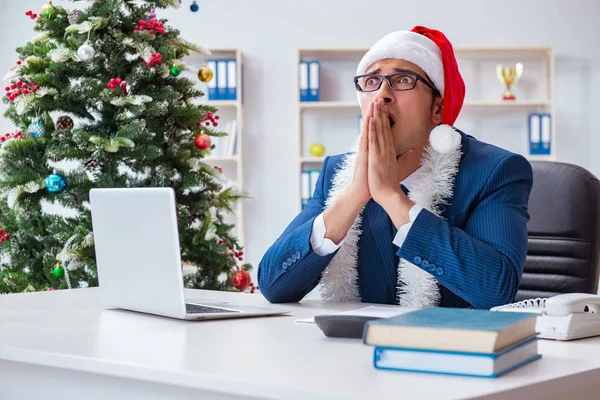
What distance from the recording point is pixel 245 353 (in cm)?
108

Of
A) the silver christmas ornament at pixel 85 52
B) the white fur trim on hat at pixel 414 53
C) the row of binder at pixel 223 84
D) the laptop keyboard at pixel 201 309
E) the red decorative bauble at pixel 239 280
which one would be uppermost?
the row of binder at pixel 223 84

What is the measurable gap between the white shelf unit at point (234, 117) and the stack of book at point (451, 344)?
4374 mm

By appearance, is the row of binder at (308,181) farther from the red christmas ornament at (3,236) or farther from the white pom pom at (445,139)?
the white pom pom at (445,139)

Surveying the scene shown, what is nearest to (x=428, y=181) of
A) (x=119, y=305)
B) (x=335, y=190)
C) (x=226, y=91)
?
(x=335, y=190)

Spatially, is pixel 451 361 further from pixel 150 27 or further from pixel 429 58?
pixel 150 27

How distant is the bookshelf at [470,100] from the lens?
5430 mm

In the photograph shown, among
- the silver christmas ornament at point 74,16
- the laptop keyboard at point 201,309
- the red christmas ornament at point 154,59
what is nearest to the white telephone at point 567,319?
the laptop keyboard at point 201,309

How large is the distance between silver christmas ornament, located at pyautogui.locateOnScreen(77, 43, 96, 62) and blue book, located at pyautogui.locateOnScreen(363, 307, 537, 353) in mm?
2196

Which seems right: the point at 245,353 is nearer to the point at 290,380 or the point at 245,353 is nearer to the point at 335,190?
the point at 290,380

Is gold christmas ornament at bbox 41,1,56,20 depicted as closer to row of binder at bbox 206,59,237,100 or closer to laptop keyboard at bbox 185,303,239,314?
laptop keyboard at bbox 185,303,239,314

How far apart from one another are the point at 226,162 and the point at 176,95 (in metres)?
2.54

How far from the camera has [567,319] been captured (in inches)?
47.2

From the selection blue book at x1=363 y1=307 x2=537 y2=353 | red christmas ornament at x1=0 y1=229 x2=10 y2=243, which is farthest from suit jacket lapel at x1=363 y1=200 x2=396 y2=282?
red christmas ornament at x1=0 y1=229 x2=10 y2=243

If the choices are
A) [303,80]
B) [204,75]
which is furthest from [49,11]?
[303,80]
